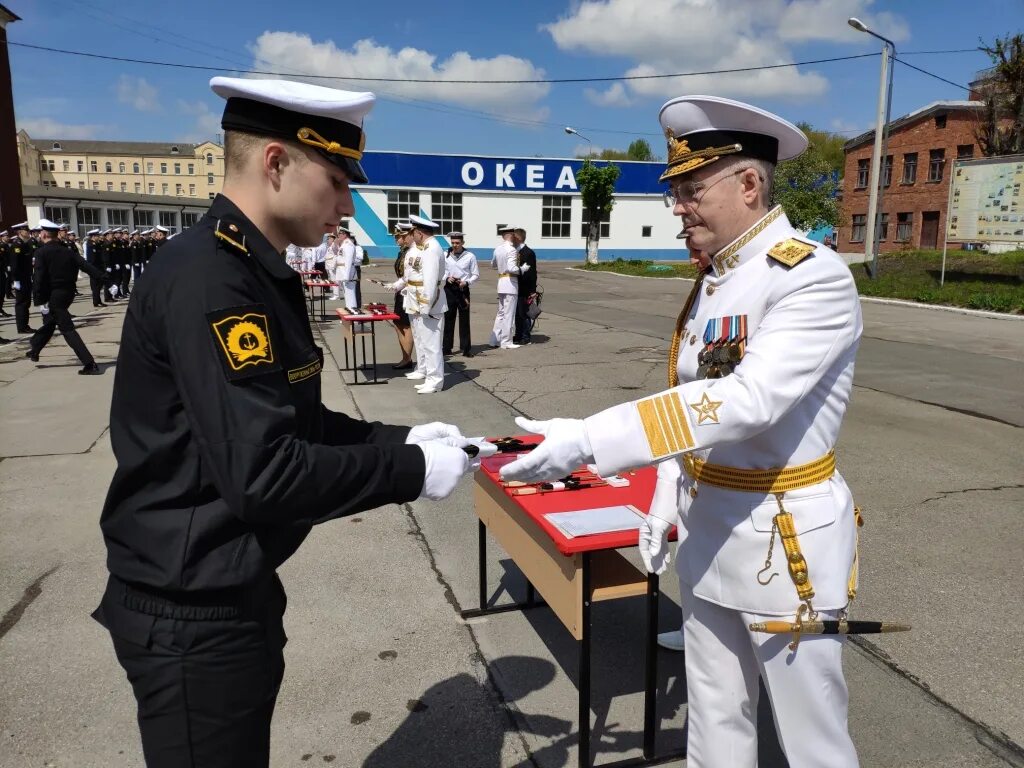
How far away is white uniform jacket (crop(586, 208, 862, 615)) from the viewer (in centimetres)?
169

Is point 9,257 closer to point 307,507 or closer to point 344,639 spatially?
point 344,639

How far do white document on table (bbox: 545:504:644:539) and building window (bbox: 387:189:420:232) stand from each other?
1683 inches

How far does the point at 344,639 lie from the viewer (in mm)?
3639

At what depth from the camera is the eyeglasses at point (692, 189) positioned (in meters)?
2.00

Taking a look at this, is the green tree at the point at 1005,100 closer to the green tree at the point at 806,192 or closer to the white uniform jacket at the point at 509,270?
the green tree at the point at 806,192

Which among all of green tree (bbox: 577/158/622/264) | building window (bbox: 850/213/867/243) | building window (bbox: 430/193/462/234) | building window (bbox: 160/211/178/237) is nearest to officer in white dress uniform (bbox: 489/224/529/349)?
green tree (bbox: 577/158/622/264)

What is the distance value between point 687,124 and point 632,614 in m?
2.71

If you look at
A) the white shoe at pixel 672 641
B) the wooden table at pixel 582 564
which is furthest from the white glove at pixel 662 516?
the white shoe at pixel 672 641

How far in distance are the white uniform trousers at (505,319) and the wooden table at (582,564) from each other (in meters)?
9.70

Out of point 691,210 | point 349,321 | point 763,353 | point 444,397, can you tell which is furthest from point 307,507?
point 349,321

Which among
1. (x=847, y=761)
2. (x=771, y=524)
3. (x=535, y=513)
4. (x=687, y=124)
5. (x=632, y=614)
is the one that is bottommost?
(x=632, y=614)

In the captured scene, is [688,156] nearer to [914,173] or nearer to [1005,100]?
[1005,100]

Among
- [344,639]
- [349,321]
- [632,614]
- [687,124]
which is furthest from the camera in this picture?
[349,321]

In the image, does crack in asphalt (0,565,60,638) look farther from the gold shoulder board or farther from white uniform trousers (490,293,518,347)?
white uniform trousers (490,293,518,347)
